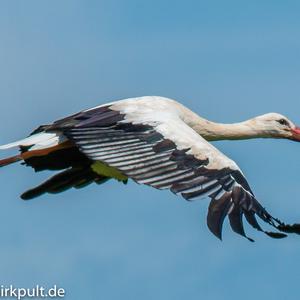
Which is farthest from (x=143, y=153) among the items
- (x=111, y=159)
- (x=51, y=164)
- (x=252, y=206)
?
(x=51, y=164)

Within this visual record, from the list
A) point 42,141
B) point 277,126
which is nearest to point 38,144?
point 42,141

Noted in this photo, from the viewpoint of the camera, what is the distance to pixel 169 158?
54.5 feet

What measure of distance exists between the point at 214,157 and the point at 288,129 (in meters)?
4.38

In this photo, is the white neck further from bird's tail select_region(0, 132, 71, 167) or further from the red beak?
bird's tail select_region(0, 132, 71, 167)

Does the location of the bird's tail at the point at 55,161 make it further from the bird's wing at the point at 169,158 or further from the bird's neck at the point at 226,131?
the bird's neck at the point at 226,131

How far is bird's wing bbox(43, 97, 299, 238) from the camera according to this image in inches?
627

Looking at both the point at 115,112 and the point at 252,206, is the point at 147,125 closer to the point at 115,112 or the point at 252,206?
the point at 115,112

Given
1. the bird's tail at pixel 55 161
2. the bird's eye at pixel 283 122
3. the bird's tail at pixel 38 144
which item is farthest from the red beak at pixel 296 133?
the bird's tail at pixel 38 144

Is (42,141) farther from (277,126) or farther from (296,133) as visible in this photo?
(296,133)

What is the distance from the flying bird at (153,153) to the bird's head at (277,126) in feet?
0.04

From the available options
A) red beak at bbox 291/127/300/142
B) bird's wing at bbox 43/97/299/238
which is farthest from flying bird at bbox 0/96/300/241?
red beak at bbox 291/127/300/142

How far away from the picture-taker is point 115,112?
60.0ft

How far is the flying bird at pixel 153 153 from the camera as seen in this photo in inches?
632

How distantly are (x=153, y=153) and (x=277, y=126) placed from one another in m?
4.23
